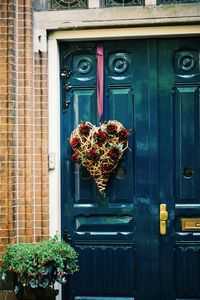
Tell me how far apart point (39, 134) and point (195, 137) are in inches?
65.1

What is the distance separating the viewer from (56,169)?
607cm

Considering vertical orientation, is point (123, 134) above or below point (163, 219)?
above

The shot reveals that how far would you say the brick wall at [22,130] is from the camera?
19.1ft

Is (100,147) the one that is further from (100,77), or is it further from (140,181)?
(100,77)

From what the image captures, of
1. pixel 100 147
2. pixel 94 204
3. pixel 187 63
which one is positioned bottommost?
pixel 94 204

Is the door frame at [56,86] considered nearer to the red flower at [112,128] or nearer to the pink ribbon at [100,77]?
the pink ribbon at [100,77]

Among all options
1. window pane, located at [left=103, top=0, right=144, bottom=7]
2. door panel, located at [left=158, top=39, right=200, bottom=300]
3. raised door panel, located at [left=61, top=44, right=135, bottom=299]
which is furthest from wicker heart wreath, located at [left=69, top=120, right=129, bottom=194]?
window pane, located at [left=103, top=0, right=144, bottom=7]

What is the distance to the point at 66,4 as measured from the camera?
6.11 m

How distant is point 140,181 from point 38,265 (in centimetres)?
146

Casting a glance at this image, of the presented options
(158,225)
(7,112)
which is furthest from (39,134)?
(158,225)

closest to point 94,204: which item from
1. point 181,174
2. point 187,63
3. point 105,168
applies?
point 105,168

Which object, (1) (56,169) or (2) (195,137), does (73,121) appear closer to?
(1) (56,169)

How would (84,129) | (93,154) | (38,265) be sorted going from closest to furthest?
1. (38,265)
2. (93,154)
3. (84,129)

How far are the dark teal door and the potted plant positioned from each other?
2.08 ft
